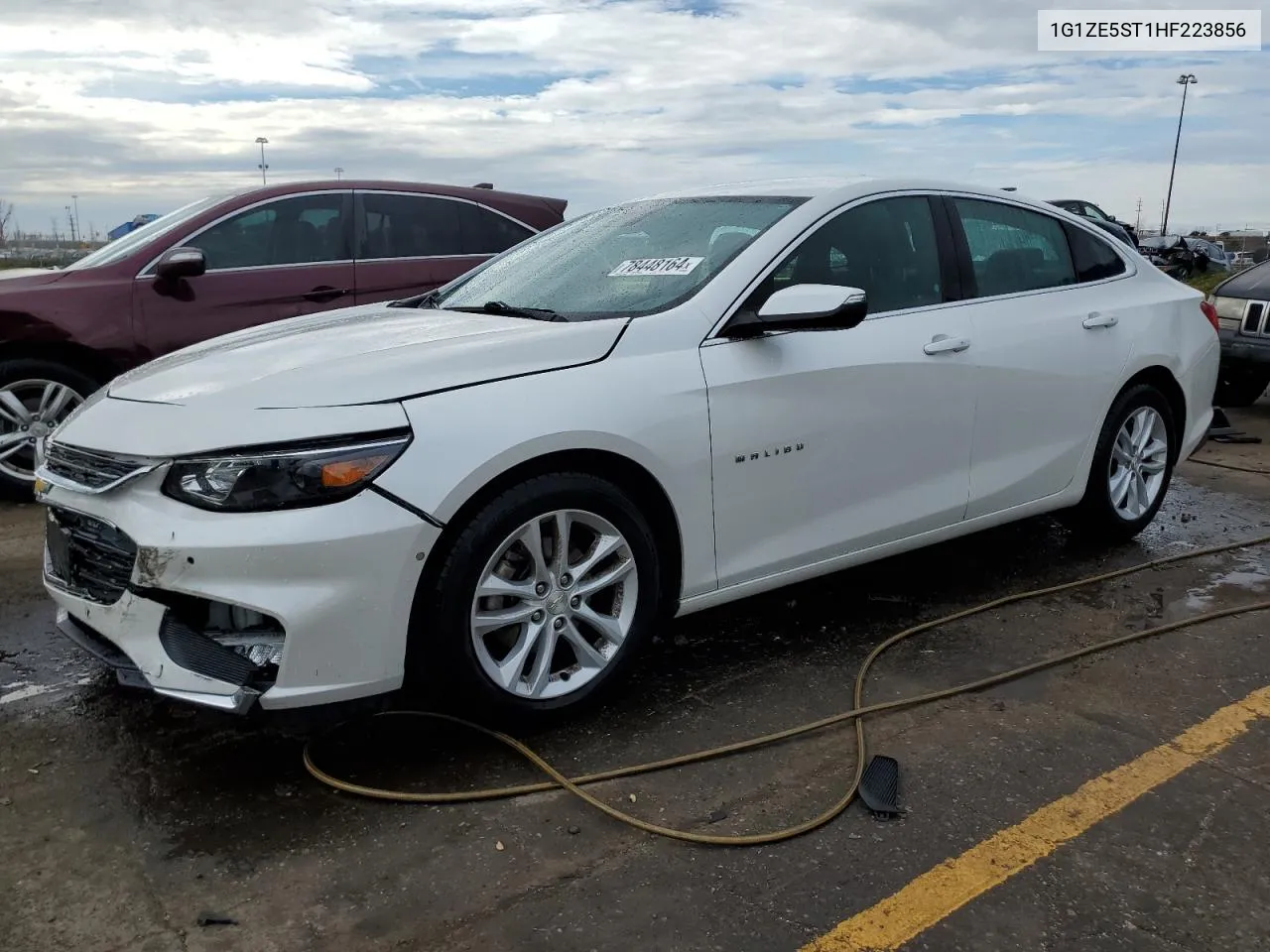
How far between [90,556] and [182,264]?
3.39 m

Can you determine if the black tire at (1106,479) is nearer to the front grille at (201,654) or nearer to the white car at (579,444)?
the white car at (579,444)

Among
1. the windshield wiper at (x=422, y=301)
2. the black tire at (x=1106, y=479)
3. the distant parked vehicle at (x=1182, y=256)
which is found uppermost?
the windshield wiper at (x=422, y=301)

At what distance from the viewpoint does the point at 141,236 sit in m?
6.29

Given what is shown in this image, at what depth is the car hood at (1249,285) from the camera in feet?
26.9

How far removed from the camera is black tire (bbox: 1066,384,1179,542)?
464cm

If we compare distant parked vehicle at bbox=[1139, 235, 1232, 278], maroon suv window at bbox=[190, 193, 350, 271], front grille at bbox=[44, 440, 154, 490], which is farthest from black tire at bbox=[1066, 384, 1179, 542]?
distant parked vehicle at bbox=[1139, 235, 1232, 278]

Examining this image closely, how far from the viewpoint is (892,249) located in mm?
3910

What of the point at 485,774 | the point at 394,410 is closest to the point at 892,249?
the point at 394,410

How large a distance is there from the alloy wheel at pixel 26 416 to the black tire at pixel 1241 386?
771 centimetres

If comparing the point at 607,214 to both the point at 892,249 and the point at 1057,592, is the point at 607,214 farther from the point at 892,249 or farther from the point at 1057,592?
the point at 1057,592

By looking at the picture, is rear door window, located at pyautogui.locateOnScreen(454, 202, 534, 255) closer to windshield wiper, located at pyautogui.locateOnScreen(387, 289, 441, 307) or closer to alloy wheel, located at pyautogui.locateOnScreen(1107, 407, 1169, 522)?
windshield wiper, located at pyautogui.locateOnScreen(387, 289, 441, 307)

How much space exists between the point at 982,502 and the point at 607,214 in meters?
1.80

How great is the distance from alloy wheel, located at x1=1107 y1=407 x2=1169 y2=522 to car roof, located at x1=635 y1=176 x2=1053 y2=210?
47.6 inches

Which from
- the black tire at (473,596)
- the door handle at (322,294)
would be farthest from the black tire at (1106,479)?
the door handle at (322,294)
